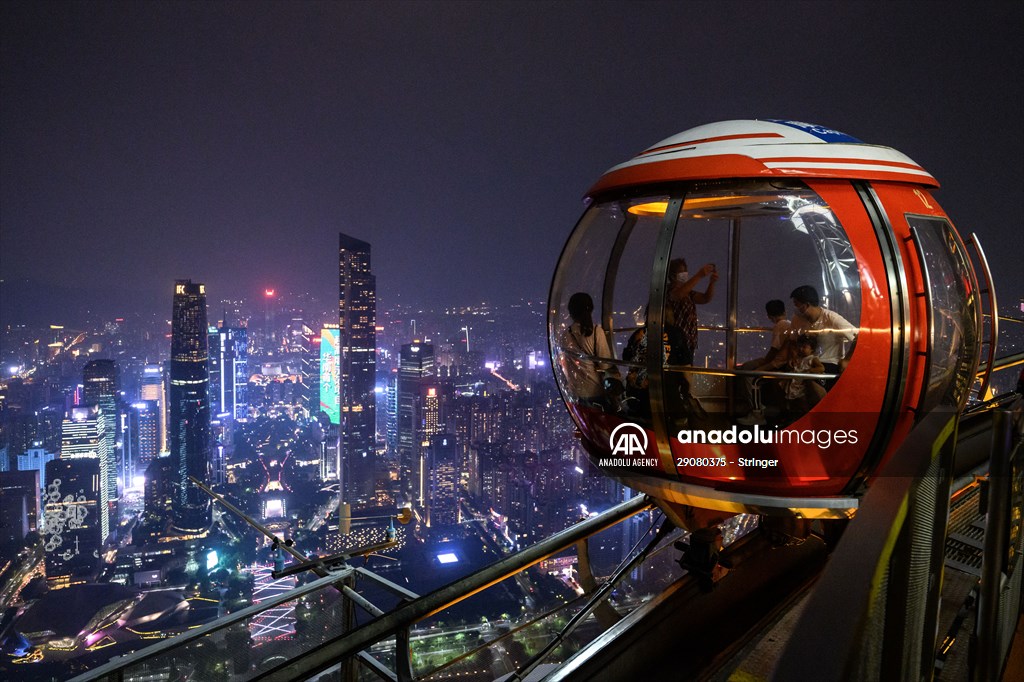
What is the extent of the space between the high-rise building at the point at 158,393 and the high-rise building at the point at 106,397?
618 centimetres

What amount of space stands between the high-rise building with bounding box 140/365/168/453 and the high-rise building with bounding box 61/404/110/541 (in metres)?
10.4

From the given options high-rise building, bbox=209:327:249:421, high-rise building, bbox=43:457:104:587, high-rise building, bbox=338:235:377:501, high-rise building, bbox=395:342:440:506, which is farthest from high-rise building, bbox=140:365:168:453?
high-rise building, bbox=395:342:440:506

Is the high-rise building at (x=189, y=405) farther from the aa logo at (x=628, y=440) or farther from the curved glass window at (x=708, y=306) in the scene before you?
the aa logo at (x=628, y=440)

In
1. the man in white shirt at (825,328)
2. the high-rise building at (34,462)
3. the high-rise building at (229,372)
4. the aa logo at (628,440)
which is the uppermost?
the man in white shirt at (825,328)

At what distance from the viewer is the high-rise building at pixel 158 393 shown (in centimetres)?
5575

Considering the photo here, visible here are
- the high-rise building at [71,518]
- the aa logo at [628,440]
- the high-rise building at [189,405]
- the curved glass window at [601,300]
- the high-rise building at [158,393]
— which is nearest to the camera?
the aa logo at [628,440]

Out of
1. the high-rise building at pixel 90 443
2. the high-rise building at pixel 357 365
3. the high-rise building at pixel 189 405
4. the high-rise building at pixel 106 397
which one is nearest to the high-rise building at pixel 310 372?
the high-rise building at pixel 357 365

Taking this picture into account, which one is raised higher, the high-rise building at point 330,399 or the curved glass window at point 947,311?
the curved glass window at point 947,311

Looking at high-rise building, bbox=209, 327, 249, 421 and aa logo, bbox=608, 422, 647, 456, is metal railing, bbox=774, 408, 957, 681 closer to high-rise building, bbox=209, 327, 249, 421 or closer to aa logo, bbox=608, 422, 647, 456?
aa logo, bbox=608, 422, 647, 456

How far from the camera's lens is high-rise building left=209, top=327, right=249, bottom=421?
66.8 meters

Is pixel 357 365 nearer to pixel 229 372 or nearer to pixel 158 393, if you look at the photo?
pixel 158 393

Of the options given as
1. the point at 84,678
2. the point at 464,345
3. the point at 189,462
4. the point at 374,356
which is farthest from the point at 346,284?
the point at 84,678

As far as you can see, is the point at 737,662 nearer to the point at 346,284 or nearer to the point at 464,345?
the point at 464,345

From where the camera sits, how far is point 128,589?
30.3m
